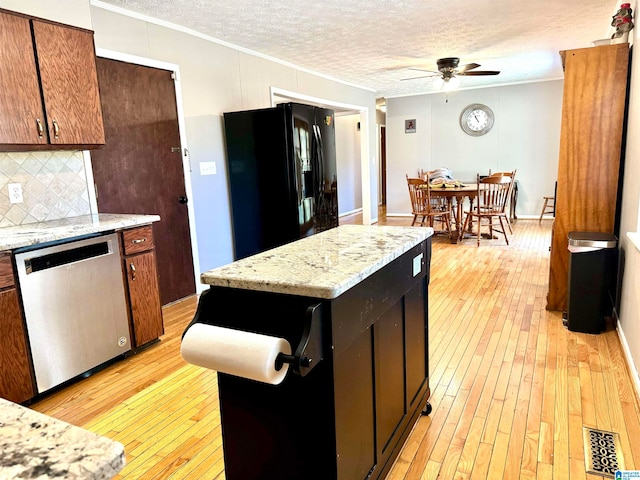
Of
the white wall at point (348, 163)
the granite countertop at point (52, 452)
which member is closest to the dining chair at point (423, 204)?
the white wall at point (348, 163)

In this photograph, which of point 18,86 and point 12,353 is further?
point 18,86

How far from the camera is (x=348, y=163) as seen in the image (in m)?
9.02

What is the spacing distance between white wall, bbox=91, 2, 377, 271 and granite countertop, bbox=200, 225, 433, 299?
2383mm

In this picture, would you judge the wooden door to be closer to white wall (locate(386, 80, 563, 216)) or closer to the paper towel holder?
the paper towel holder

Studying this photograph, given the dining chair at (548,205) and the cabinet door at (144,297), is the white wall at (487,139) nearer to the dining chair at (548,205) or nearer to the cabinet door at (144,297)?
the dining chair at (548,205)

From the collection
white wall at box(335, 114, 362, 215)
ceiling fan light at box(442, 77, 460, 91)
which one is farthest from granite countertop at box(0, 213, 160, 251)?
white wall at box(335, 114, 362, 215)

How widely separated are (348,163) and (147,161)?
19.7 feet

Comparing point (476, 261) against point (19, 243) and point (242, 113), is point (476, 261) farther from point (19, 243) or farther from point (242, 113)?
point (19, 243)

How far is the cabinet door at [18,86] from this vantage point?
2252 mm

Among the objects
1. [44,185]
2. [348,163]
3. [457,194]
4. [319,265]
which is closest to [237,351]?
[319,265]

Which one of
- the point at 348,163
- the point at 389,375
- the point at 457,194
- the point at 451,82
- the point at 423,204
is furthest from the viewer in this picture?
the point at 348,163

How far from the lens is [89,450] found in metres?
0.52

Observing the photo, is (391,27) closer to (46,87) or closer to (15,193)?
(46,87)

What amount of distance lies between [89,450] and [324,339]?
0.71m
